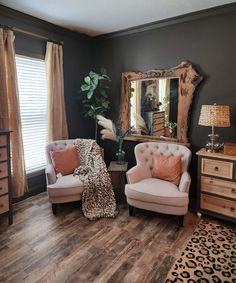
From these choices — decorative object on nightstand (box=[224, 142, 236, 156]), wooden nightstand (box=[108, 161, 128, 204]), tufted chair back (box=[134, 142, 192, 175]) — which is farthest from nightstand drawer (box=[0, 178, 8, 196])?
decorative object on nightstand (box=[224, 142, 236, 156])

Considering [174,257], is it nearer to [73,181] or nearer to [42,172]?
[73,181]

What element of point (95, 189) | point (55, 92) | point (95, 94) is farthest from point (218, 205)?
point (55, 92)

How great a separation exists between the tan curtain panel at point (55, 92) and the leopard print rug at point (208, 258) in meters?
2.46

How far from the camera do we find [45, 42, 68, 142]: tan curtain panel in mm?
3422

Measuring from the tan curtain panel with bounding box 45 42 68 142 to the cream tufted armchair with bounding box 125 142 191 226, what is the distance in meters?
1.37

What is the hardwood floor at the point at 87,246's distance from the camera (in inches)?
74.8

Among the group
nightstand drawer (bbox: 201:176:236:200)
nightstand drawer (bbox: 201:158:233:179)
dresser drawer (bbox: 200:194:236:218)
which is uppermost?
nightstand drawer (bbox: 201:158:233:179)

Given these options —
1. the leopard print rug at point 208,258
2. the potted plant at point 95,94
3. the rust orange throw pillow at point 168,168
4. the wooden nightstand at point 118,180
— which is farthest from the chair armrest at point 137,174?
the potted plant at point 95,94

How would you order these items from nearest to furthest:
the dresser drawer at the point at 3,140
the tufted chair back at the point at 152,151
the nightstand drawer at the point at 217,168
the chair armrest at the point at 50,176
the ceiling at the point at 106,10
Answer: the dresser drawer at the point at 3,140, the nightstand drawer at the point at 217,168, the ceiling at the point at 106,10, the chair armrest at the point at 50,176, the tufted chair back at the point at 152,151

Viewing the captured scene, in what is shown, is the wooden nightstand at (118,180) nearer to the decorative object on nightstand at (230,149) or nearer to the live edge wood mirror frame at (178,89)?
the live edge wood mirror frame at (178,89)

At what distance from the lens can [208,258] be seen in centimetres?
208

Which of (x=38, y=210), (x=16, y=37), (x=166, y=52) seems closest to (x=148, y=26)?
(x=166, y=52)

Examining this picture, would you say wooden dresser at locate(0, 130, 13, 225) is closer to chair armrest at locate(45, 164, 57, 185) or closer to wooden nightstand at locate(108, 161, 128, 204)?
chair armrest at locate(45, 164, 57, 185)

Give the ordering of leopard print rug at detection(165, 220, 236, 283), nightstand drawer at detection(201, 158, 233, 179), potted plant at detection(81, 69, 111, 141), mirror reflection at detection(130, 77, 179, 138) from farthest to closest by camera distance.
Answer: potted plant at detection(81, 69, 111, 141) → mirror reflection at detection(130, 77, 179, 138) → nightstand drawer at detection(201, 158, 233, 179) → leopard print rug at detection(165, 220, 236, 283)
